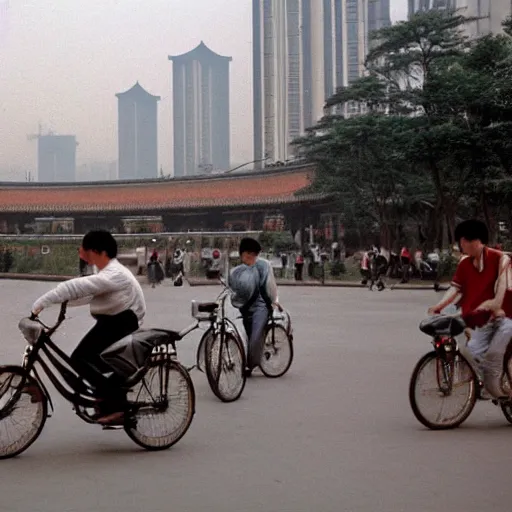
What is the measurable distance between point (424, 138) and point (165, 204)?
2756cm

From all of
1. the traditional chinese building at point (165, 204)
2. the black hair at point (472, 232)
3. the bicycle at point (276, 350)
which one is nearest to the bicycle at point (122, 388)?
the black hair at point (472, 232)

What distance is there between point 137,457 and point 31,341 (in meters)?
0.91

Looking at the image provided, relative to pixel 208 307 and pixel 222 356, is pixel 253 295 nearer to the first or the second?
pixel 222 356

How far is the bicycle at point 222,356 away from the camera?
7.98 metres

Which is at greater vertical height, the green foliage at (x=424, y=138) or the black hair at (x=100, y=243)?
the green foliage at (x=424, y=138)

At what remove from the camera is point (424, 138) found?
105 feet

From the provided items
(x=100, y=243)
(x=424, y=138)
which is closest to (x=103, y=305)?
(x=100, y=243)

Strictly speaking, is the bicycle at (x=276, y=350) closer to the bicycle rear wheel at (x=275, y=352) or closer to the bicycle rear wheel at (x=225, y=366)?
the bicycle rear wheel at (x=275, y=352)

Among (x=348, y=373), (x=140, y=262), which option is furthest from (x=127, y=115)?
(x=348, y=373)

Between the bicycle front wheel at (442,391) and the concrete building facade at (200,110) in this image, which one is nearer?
the bicycle front wheel at (442,391)

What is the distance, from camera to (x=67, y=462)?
18.8ft

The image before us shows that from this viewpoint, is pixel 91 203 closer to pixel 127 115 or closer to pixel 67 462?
pixel 67 462

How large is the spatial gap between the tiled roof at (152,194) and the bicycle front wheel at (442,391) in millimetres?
45120

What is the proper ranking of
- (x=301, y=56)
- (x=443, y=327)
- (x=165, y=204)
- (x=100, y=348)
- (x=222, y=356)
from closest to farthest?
(x=100, y=348)
(x=443, y=327)
(x=222, y=356)
(x=165, y=204)
(x=301, y=56)
